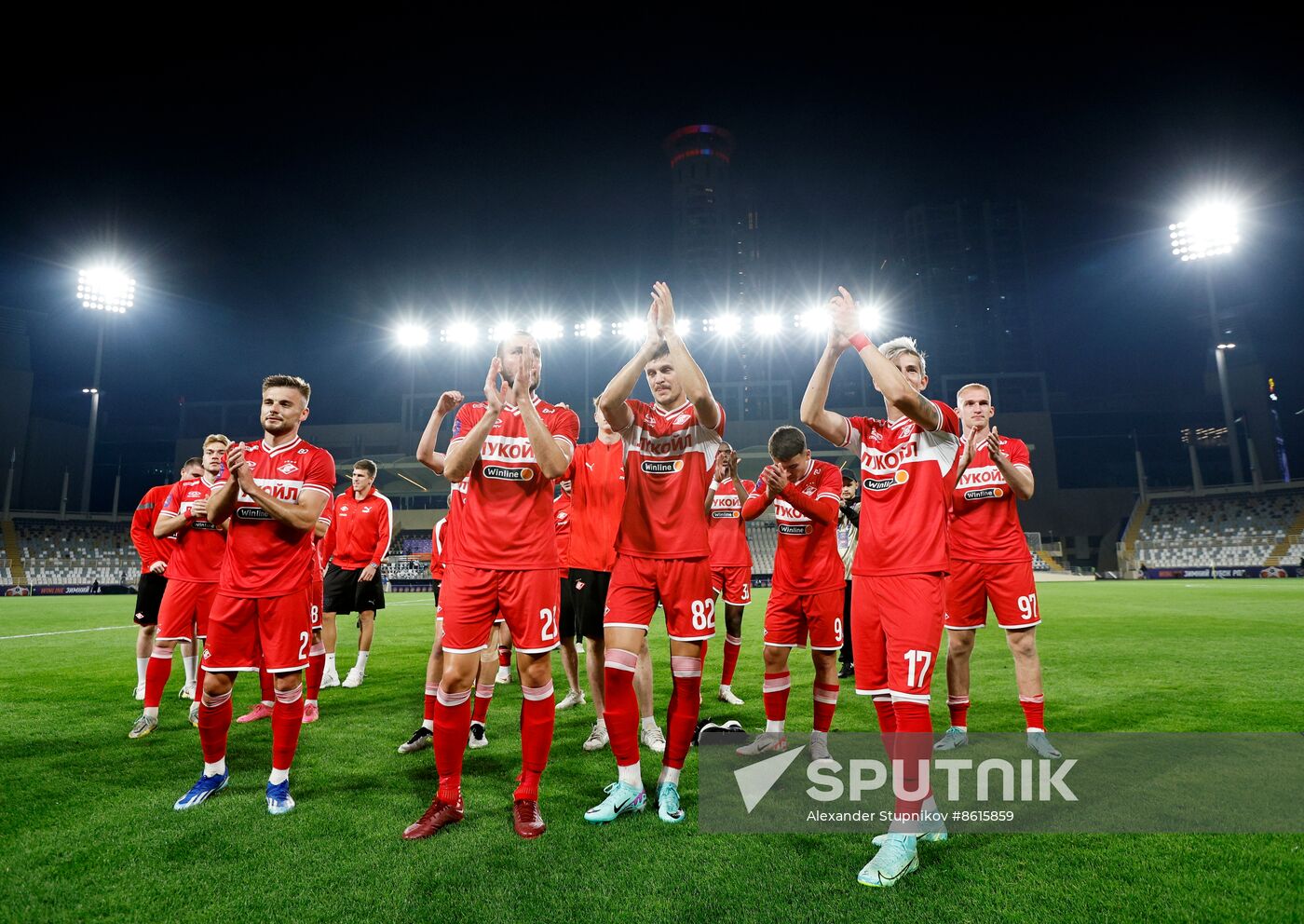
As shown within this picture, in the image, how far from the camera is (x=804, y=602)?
16.7 feet

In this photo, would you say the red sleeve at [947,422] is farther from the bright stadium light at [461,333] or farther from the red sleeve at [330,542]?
the bright stadium light at [461,333]

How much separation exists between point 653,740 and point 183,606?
14.0 feet

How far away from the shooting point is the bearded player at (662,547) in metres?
3.80

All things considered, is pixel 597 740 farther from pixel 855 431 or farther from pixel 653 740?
pixel 855 431

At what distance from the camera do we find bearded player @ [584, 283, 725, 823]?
380cm

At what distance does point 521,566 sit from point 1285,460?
63.6 meters

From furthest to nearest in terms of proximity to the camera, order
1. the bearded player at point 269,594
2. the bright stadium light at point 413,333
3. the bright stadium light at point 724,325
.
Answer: the bright stadium light at point 413,333 → the bright stadium light at point 724,325 → the bearded player at point 269,594

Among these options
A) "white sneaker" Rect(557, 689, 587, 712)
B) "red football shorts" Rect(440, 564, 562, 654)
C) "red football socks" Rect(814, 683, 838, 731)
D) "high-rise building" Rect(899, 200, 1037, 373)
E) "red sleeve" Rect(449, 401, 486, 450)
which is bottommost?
"white sneaker" Rect(557, 689, 587, 712)

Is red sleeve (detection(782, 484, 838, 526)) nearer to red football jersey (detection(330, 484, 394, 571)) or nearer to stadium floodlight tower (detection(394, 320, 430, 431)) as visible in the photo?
red football jersey (detection(330, 484, 394, 571))

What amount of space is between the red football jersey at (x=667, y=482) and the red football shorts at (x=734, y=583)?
325 centimetres

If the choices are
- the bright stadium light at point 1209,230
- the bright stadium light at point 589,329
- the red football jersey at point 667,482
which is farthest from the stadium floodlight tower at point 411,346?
the bright stadium light at point 1209,230

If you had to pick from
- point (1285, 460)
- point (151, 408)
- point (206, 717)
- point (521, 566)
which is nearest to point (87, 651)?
point (206, 717)

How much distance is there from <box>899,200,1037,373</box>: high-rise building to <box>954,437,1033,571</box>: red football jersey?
62.6 m

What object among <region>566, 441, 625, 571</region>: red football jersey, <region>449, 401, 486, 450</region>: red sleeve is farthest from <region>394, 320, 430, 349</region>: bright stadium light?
<region>449, 401, 486, 450</region>: red sleeve
